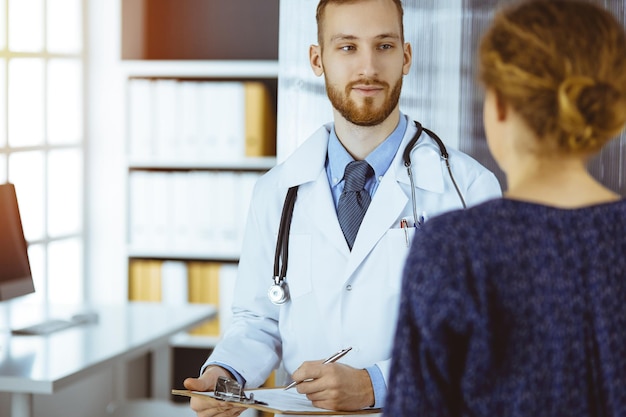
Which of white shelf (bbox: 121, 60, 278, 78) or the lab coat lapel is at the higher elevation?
white shelf (bbox: 121, 60, 278, 78)

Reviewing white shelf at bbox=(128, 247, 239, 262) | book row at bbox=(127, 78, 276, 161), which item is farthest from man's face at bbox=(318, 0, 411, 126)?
white shelf at bbox=(128, 247, 239, 262)

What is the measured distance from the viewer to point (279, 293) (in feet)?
5.97

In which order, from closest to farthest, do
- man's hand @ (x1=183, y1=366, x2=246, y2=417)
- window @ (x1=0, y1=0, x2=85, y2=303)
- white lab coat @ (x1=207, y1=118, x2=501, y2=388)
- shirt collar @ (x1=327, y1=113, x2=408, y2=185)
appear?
man's hand @ (x1=183, y1=366, x2=246, y2=417) → white lab coat @ (x1=207, y1=118, x2=501, y2=388) → shirt collar @ (x1=327, y1=113, x2=408, y2=185) → window @ (x1=0, y1=0, x2=85, y2=303)

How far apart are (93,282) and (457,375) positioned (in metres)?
3.02

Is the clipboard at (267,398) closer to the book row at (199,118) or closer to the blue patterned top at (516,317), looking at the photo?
the blue patterned top at (516,317)

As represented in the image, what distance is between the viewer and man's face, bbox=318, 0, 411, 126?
73.5 inches

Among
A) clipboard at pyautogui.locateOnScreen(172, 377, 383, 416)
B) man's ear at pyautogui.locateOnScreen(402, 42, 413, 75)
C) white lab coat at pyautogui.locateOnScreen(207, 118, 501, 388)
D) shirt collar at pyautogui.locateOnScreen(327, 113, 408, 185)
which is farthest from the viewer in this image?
man's ear at pyautogui.locateOnScreen(402, 42, 413, 75)

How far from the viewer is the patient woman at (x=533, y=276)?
995 millimetres

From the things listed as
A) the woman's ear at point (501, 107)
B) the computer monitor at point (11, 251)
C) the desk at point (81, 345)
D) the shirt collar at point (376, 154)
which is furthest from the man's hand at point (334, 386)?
the computer monitor at point (11, 251)

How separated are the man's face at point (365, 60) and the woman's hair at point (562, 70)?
2.74ft

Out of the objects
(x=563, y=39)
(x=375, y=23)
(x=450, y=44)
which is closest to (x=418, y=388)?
(x=563, y=39)

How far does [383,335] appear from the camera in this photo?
5.82ft

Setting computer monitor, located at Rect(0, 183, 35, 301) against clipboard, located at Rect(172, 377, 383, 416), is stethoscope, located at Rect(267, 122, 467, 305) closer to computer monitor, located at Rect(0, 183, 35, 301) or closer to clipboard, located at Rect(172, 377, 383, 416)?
clipboard, located at Rect(172, 377, 383, 416)

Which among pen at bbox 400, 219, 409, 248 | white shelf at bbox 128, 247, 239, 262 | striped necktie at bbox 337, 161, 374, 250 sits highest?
striped necktie at bbox 337, 161, 374, 250
